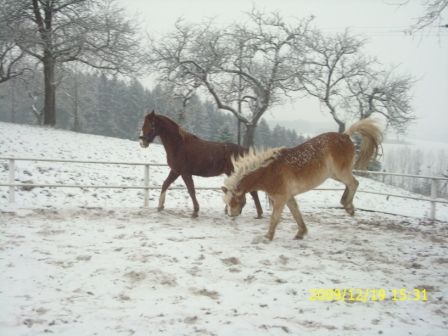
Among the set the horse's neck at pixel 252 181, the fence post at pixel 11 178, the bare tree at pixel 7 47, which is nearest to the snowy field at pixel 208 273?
the fence post at pixel 11 178

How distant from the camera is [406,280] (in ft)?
14.5

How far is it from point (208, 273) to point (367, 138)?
4.61 metres

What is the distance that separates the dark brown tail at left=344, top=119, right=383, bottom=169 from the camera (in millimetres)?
7227

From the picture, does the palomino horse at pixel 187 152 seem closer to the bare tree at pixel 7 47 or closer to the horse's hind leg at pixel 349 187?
the horse's hind leg at pixel 349 187

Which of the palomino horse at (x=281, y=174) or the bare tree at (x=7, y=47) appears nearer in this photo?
the palomino horse at (x=281, y=174)

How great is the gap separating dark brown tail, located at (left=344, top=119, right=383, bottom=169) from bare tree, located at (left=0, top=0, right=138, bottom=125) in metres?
15.5

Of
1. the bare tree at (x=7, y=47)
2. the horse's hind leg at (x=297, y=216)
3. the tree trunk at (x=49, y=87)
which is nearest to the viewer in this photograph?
the horse's hind leg at (x=297, y=216)

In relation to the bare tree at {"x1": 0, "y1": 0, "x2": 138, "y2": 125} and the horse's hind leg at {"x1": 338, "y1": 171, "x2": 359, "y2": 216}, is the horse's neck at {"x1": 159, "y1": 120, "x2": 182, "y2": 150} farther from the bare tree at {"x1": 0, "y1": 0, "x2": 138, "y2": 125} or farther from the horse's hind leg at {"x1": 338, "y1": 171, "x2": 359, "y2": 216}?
the bare tree at {"x1": 0, "y1": 0, "x2": 138, "y2": 125}

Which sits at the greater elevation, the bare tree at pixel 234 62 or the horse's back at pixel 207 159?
the bare tree at pixel 234 62

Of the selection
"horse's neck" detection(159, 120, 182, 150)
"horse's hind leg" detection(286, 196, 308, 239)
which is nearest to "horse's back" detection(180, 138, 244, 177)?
"horse's neck" detection(159, 120, 182, 150)

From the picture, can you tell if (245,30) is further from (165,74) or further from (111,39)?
(111,39)
